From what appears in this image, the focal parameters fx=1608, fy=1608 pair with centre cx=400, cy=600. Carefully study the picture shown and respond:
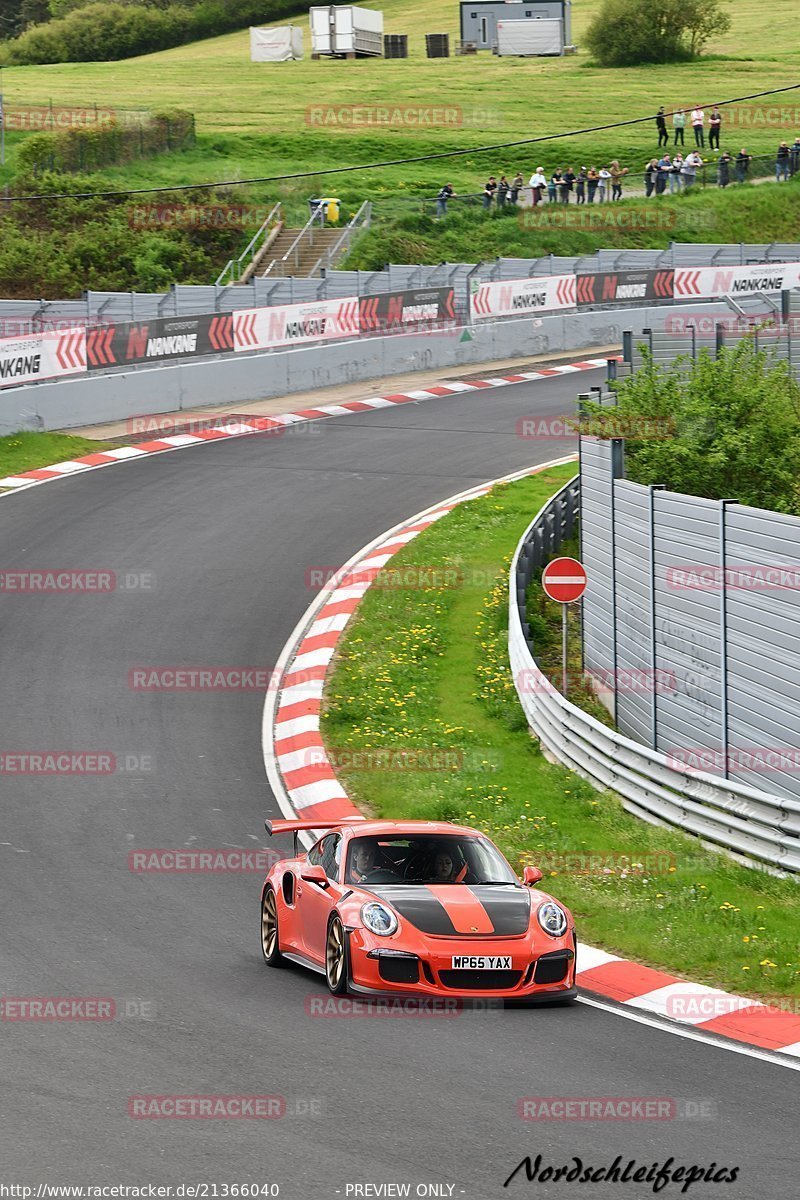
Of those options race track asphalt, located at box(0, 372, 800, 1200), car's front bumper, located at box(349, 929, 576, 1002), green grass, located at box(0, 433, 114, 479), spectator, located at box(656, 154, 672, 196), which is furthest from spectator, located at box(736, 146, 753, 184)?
car's front bumper, located at box(349, 929, 576, 1002)

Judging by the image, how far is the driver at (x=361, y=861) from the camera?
36.0 feet

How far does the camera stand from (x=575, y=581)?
18281 millimetres

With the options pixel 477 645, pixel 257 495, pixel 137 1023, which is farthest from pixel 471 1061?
pixel 257 495

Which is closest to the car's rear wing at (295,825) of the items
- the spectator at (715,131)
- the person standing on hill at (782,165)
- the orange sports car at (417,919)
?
the orange sports car at (417,919)

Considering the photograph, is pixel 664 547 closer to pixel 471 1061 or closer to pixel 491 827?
pixel 491 827

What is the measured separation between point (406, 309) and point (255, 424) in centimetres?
829

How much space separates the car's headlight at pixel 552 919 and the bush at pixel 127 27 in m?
128

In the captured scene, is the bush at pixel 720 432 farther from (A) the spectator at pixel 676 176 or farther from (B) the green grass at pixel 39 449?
(A) the spectator at pixel 676 176

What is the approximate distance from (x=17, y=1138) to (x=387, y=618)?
14636 millimetres

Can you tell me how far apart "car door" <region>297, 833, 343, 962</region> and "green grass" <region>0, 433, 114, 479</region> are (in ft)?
62.9

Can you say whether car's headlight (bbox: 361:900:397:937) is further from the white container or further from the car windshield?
the white container

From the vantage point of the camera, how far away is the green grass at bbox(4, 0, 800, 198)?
241ft

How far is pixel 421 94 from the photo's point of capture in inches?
3664

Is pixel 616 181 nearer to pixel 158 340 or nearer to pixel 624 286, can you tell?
pixel 624 286
